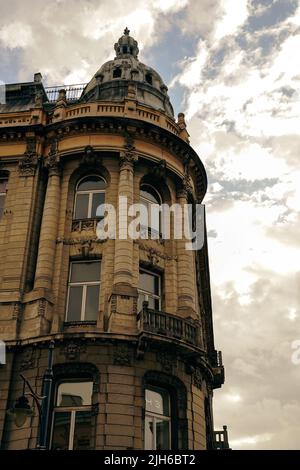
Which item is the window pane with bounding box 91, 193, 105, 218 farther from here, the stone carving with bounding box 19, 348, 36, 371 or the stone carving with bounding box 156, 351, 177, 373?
the stone carving with bounding box 156, 351, 177, 373

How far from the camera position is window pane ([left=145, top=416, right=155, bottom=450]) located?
65.7 feet

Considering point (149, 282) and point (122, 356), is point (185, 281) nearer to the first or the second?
point (149, 282)

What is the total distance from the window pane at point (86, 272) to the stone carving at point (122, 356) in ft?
13.4

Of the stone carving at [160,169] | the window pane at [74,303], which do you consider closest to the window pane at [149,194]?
the stone carving at [160,169]

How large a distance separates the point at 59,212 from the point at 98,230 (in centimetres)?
233

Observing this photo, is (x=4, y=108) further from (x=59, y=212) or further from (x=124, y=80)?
(x=59, y=212)

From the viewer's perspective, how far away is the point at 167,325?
21.6 metres

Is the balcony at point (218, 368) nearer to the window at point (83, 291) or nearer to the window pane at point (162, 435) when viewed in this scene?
the window pane at point (162, 435)

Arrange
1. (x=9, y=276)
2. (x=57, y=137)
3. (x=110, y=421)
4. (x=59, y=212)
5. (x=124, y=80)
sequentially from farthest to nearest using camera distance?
(x=124, y=80), (x=57, y=137), (x=59, y=212), (x=9, y=276), (x=110, y=421)

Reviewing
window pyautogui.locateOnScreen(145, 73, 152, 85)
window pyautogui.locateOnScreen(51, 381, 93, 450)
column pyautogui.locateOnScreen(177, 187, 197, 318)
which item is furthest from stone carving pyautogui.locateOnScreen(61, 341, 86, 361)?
window pyautogui.locateOnScreen(145, 73, 152, 85)

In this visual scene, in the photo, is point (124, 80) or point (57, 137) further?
point (124, 80)

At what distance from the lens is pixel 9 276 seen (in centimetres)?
2309

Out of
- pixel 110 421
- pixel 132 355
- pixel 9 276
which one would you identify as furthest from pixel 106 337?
pixel 9 276

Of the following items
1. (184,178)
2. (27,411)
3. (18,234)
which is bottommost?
(27,411)
